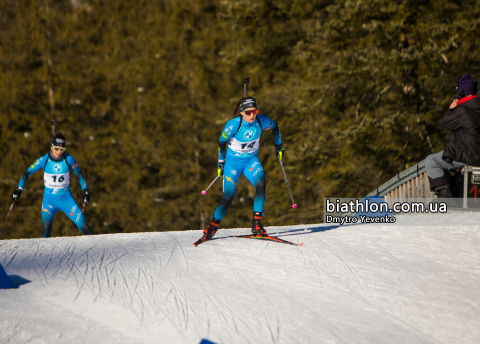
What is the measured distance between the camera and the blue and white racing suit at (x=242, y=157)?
17.7 ft

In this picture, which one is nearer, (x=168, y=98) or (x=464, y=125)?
(x=464, y=125)

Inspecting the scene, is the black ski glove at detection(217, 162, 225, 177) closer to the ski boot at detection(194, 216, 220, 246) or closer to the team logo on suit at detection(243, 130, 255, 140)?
the team logo on suit at detection(243, 130, 255, 140)

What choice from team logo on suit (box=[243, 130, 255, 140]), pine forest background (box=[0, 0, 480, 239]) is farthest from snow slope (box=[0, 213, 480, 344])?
pine forest background (box=[0, 0, 480, 239])

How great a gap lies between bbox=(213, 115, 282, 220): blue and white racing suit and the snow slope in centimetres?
59

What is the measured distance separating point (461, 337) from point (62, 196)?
670cm

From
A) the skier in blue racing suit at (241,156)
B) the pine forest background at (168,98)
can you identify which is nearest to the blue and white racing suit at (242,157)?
the skier in blue racing suit at (241,156)

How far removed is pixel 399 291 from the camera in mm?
3908

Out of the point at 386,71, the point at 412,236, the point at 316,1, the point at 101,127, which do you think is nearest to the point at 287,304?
the point at 412,236

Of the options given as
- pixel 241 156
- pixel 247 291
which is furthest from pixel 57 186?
pixel 247 291

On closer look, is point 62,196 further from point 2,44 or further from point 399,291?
point 2,44

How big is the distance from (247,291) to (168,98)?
55.9 ft

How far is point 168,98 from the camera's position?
1994cm

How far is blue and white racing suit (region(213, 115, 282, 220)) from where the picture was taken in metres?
5.39

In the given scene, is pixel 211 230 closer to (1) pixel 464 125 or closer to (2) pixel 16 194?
(1) pixel 464 125
